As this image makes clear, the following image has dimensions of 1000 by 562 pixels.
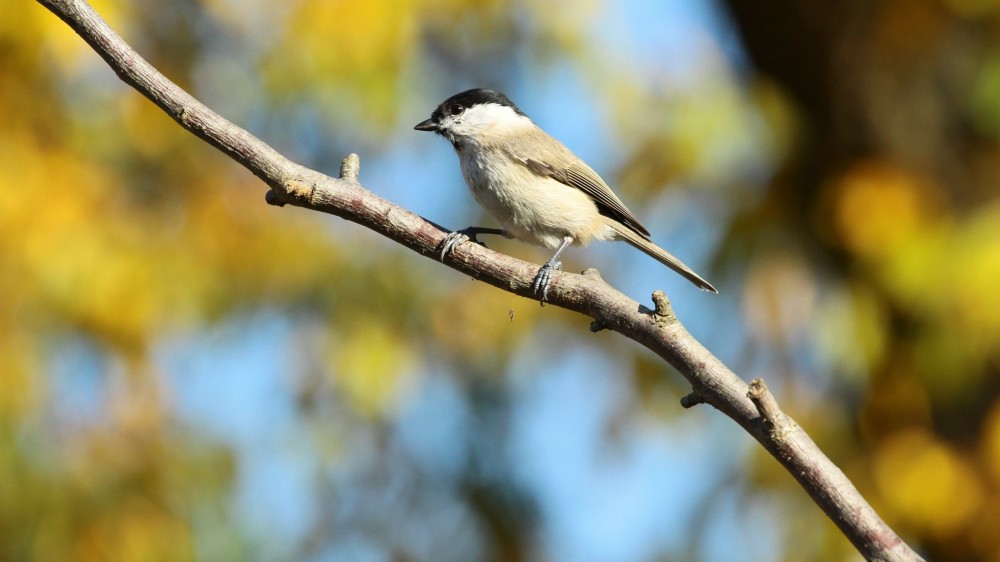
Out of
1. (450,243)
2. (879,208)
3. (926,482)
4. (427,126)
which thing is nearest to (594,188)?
(427,126)

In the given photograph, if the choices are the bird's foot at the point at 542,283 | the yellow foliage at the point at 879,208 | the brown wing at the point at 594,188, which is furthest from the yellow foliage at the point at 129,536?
the yellow foliage at the point at 879,208

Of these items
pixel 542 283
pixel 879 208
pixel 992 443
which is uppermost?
pixel 879 208

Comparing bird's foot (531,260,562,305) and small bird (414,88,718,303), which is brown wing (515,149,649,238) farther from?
bird's foot (531,260,562,305)

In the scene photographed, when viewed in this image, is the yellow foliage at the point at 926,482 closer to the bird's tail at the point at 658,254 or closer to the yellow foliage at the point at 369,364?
the bird's tail at the point at 658,254

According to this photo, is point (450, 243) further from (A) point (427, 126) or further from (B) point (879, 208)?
(B) point (879, 208)

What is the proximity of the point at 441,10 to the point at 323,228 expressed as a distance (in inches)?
44.1

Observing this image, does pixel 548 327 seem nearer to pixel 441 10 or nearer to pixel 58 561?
pixel 441 10

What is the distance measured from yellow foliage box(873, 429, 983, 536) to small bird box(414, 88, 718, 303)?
137 centimetres

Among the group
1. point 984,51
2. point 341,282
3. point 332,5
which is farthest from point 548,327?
point 984,51

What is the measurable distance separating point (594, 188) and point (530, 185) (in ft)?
1.10

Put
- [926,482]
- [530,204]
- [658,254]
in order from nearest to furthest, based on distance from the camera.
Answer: [530,204]
[658,254]
[926,482]

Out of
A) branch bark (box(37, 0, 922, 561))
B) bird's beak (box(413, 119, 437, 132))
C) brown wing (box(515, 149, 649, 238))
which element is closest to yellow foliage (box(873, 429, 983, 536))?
brown wing (box(515, 149, 649, 238))

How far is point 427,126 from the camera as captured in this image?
3.81 m

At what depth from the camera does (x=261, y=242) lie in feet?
13.8
